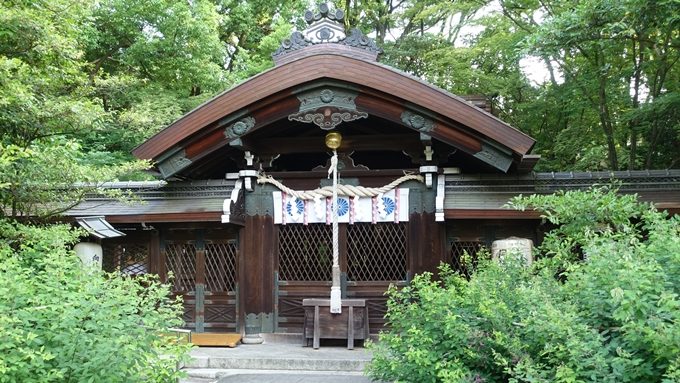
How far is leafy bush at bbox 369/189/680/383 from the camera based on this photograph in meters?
3.82

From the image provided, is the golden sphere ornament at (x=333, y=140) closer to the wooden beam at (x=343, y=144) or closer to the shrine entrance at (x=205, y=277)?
the wooden beam at (x=343, y=144)

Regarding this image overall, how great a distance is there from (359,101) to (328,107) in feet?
1.73

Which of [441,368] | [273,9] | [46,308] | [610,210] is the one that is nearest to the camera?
[46,308]

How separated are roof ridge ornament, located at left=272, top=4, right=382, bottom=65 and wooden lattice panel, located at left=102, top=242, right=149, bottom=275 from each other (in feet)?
14.7

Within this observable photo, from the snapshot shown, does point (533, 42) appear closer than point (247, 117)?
Yes

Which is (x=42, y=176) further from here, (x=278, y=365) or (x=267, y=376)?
(x=278, y=365)

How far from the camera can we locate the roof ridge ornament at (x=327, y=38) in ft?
33.5

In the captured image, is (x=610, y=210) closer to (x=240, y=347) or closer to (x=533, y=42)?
(x=533, y=42)

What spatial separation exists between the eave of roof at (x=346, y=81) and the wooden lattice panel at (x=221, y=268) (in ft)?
6.83

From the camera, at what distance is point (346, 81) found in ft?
31.6

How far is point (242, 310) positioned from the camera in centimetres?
1060

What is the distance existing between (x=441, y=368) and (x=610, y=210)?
3048 millimetres

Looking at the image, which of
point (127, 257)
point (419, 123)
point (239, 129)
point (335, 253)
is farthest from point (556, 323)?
point (127, 257)

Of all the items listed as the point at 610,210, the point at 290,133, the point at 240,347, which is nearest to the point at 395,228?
the point at 290,133
